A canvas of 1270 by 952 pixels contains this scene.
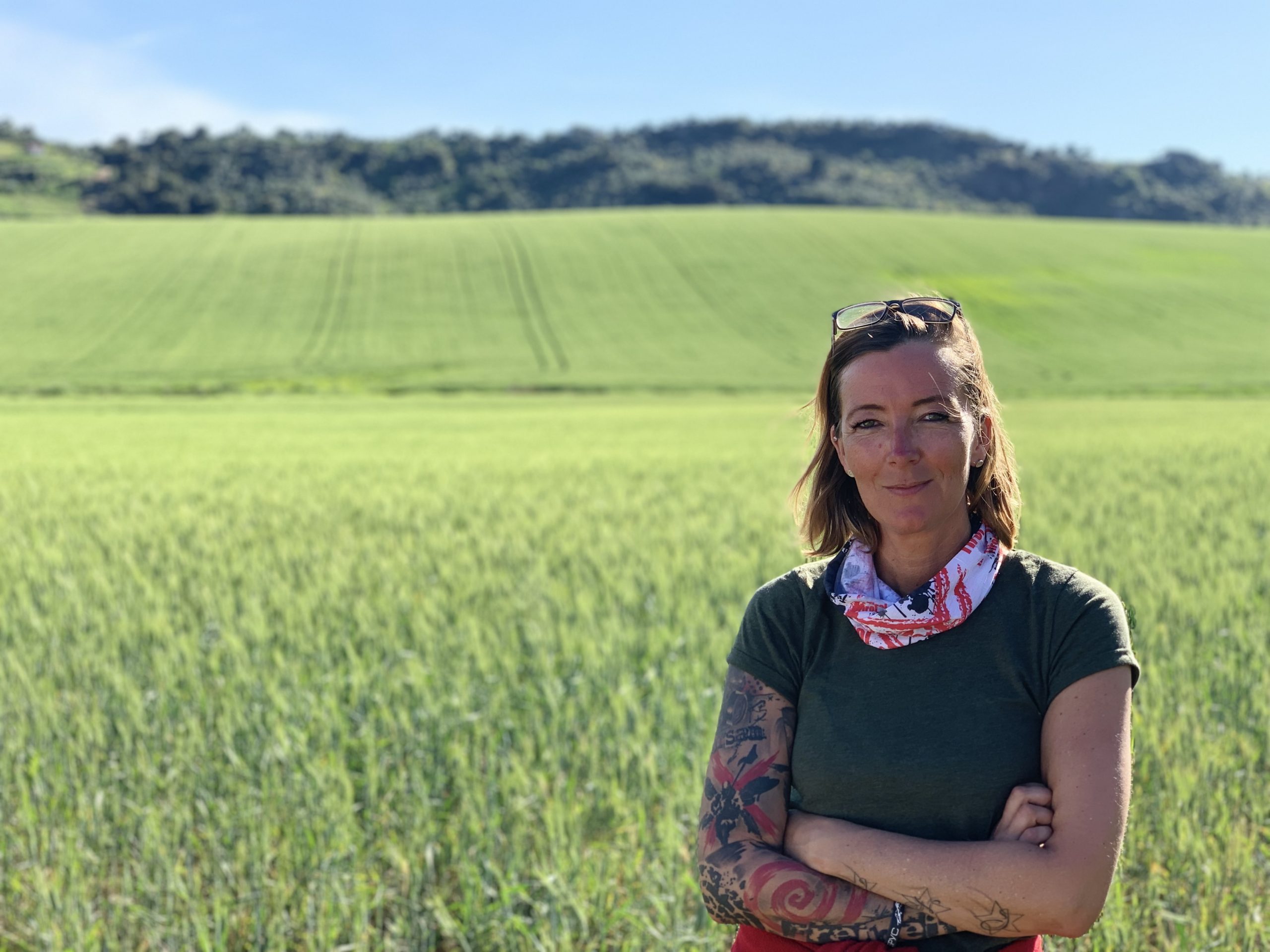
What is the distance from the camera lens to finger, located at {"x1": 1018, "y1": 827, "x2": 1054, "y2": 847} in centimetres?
161

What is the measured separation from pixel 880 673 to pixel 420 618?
3.36 metres

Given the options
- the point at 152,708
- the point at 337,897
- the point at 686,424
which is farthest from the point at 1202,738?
the point at 686,424

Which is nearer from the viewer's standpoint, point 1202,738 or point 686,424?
point 1202,738

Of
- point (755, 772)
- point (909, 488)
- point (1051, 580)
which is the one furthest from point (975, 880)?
point (909, 488)

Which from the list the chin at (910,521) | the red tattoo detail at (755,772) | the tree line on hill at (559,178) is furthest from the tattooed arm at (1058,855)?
the tree line on hill at (559,178)

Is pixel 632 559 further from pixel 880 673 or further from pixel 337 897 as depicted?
pixel 880 673

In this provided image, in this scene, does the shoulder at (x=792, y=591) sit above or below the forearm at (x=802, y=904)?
above

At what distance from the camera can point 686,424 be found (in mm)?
23594

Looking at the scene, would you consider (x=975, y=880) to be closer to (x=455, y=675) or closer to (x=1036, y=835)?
(x=1036, y=835)

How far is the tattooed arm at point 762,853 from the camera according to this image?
66.0 inches

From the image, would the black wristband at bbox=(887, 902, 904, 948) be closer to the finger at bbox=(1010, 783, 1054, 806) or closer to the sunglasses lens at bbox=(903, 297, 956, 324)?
the finger at bbox=(1010, 783, 1054, 806)

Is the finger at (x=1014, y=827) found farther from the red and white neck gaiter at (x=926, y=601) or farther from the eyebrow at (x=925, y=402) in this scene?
the eyebrow at (x=925, y=402)

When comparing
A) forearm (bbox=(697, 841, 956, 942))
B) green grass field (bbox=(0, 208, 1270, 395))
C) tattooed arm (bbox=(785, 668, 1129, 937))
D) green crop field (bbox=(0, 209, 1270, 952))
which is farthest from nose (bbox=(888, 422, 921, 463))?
green grass field (bbox=(0, 208, 1270, 395))

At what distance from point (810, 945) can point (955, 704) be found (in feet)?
1.53
